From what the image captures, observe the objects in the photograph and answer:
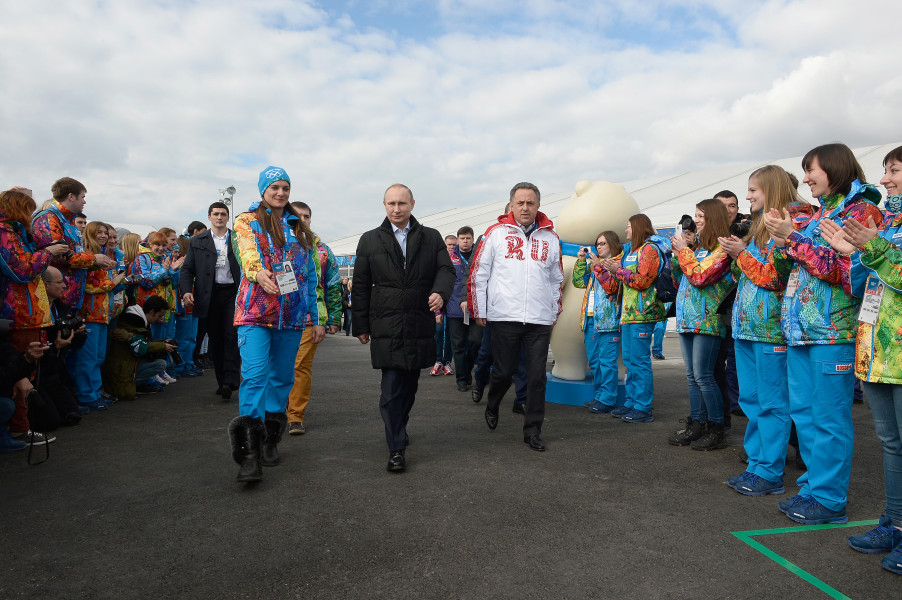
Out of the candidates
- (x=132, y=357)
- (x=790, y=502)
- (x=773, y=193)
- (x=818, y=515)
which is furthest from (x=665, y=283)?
(x=132, y=357)

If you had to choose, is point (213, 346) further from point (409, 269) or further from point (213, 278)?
point (409, 269)

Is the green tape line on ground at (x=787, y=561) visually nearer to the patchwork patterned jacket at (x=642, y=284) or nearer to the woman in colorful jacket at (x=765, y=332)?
the woman in colorful jacket at (x=765, y=332)

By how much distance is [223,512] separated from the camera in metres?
3.22

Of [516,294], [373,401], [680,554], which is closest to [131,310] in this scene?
[373,401]

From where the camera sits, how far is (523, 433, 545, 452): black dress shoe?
4488mm

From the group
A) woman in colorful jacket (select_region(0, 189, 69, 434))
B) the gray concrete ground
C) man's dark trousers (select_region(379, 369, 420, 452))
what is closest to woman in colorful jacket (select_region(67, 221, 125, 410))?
the gray concrete ground

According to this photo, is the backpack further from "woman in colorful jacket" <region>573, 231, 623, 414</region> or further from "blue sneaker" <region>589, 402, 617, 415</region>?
"blue sneaker" <region>589, 402, 617, 415</region>

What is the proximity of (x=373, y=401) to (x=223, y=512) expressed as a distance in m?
3.26

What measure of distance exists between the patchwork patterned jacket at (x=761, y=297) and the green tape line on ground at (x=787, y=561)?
1.02 meters

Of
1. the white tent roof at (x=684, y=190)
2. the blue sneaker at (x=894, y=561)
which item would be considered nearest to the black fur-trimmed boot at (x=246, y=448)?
the blue sneaker at (x=894, y=561)

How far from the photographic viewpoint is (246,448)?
364 centimetres

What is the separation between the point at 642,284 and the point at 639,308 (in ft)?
0.72

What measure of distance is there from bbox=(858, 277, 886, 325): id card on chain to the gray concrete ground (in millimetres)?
1076

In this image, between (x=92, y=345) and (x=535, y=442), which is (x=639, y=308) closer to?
(x=535, y=442)
